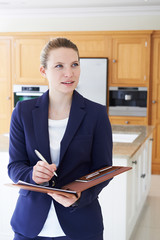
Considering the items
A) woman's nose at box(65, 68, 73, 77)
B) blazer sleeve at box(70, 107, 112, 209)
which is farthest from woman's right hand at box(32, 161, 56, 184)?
woman's nose at box(65, 68, 73, 77)

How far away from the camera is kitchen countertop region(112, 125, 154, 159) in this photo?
2.73 metres

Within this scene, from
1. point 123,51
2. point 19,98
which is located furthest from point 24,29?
point 123,51

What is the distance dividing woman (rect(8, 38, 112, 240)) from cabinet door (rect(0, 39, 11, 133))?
465 cm

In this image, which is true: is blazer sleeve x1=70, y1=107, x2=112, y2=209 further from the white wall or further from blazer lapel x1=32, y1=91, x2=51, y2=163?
the white wall

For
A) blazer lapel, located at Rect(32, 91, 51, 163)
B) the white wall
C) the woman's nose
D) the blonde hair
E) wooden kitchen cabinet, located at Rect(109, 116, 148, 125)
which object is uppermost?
the white wall

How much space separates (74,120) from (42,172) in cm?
25

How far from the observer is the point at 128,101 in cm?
559

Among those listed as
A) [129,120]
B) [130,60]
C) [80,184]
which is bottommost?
[129,120]

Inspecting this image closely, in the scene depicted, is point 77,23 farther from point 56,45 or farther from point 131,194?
point 56,45

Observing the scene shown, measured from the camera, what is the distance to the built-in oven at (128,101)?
5.51 meters

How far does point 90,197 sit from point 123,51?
14.5ft

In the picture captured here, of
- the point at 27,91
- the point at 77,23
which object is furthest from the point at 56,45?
the point at 77,23

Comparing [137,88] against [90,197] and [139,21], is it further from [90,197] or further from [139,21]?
[90,197]

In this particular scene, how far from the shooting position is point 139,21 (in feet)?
19.4
